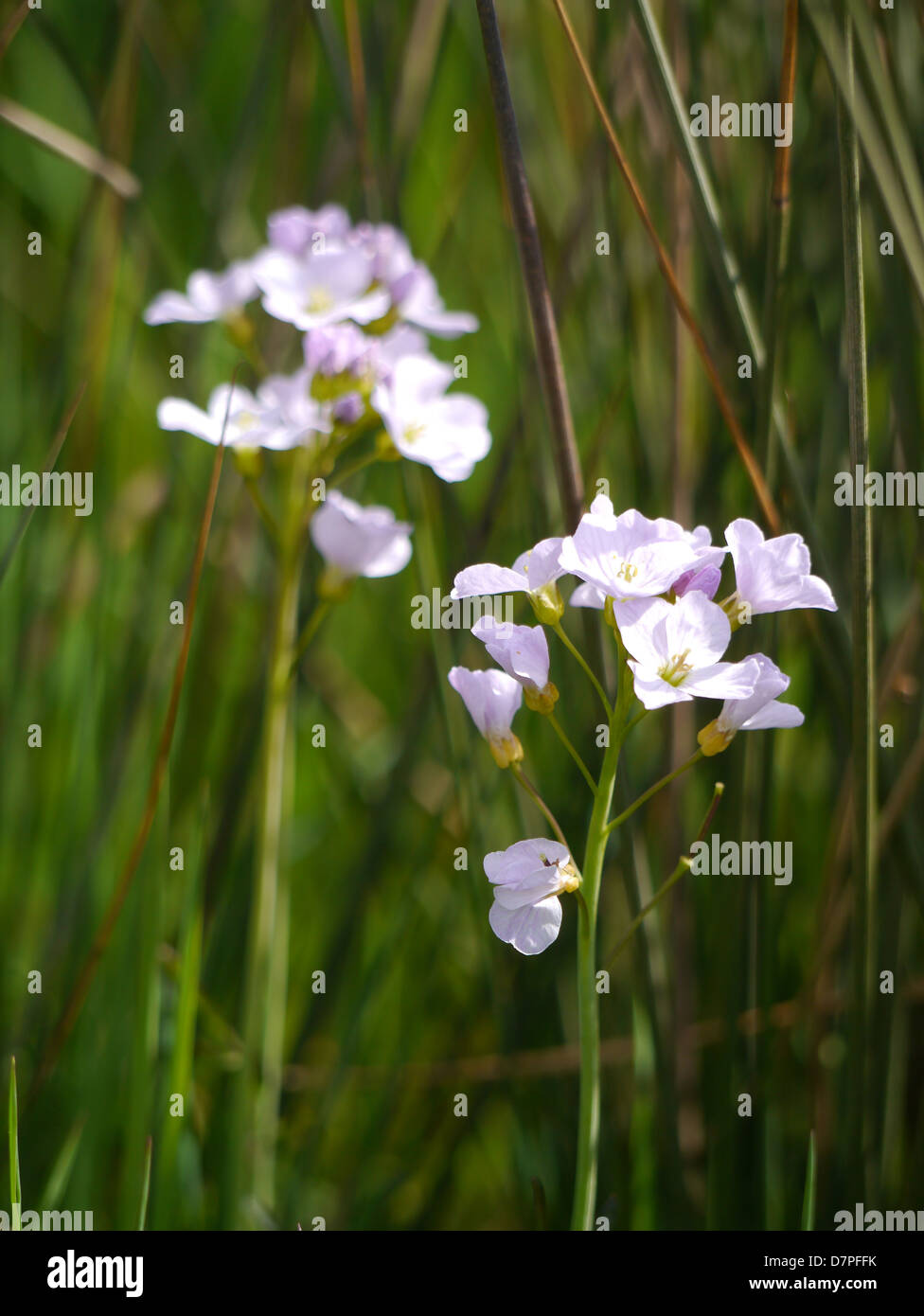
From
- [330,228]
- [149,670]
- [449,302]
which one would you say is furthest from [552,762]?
[449,302]

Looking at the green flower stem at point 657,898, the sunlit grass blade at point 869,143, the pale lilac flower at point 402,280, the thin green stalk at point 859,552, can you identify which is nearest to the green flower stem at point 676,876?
the green flower stem at point 657,898

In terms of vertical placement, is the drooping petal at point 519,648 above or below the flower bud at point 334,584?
below

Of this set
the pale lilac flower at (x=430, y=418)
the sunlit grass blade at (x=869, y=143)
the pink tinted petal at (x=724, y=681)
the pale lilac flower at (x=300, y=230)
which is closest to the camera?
the pink tinted petal at (x=724, y=681)

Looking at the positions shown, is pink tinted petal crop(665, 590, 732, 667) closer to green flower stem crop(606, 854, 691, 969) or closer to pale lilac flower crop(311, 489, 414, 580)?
green flower stem crop(606, 854, 691, 969)

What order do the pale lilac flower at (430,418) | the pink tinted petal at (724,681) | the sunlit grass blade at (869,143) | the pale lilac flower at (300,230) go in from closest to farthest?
the pink tinted petal at (724,681) < the sunlit grass blade at (869,143) < the pale lilac flower at (430,418) < the pale lilac flower at (300,230)

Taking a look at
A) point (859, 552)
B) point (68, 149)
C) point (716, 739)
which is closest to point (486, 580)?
point (716, 739)

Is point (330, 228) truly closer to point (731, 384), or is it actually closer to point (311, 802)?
point (731, 384)

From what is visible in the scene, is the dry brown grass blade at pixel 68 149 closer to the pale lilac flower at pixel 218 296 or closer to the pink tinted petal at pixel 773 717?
the pale lilac flower at pixel 218 296
